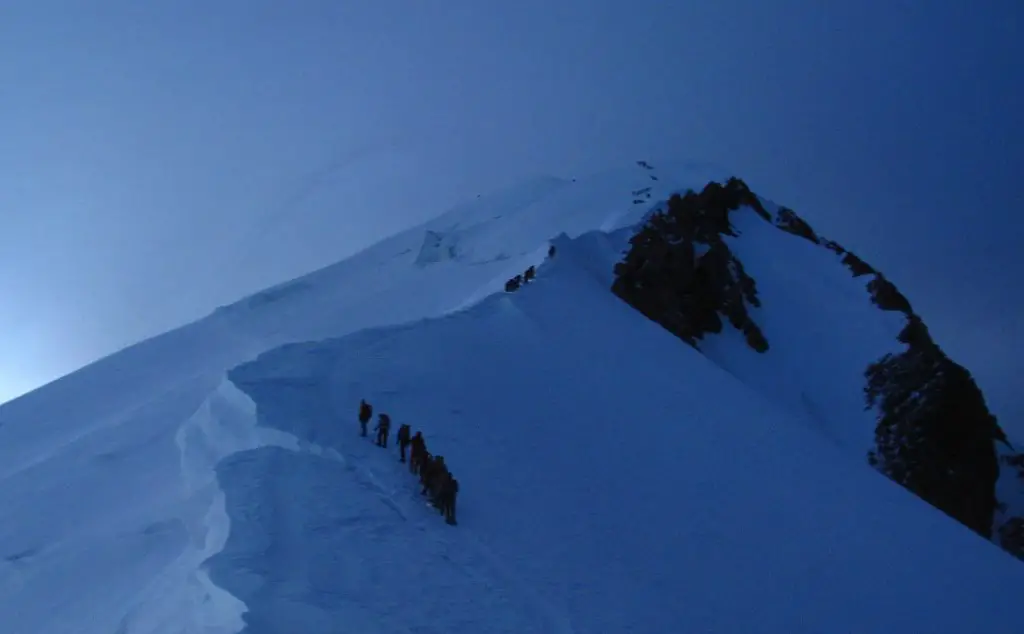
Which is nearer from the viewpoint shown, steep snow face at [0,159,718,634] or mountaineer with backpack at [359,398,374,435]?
steep snow face at [0,159,718,634]

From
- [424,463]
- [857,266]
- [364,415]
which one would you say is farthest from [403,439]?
[857,266]

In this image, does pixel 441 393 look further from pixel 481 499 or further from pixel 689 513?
pixel 689 513

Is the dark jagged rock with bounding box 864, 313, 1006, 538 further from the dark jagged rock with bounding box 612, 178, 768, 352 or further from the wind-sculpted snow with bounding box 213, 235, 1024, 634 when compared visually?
the wind-sculpted snow with bounding box 213, 235, 1024, 634

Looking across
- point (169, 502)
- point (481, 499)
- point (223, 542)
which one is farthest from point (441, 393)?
point (223, 542)

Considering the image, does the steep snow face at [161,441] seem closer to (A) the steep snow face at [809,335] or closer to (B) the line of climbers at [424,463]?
(B) the line of climbers at [424,463]

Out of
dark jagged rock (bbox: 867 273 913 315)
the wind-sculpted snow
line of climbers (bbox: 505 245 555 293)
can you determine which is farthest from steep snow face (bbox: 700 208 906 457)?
the wind-sculpted snow

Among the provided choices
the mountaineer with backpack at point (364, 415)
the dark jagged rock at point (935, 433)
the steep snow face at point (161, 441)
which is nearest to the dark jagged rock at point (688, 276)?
the steep snow face at point (161, 441)

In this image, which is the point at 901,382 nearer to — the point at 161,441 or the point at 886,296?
the point at 886,296
